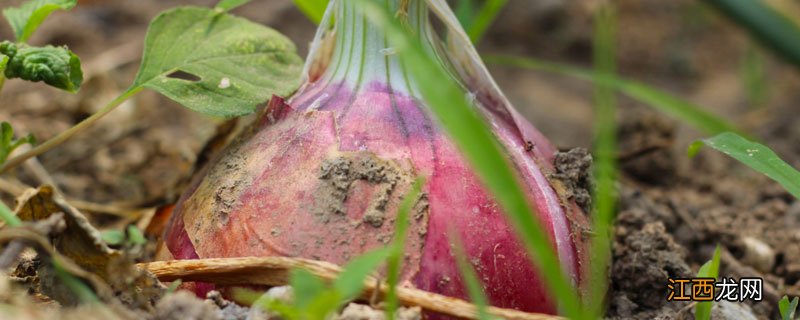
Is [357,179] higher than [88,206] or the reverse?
higher

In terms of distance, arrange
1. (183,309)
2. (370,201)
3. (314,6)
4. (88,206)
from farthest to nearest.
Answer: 1. (88,206)
2. (314,6)
3. (370,201)
4. (183,309)

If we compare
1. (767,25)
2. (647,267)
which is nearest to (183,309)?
(647,267)

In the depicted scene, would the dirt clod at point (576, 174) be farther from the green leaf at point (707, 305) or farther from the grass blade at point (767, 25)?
the grass blade at point (767, 25)

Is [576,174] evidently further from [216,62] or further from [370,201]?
[216,62]

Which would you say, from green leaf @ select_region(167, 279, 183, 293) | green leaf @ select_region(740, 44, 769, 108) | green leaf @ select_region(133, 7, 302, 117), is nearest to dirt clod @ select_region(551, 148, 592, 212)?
green leaf @ select_region(133, 7, 302, 117)

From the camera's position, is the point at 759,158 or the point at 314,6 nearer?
the point at 759,158

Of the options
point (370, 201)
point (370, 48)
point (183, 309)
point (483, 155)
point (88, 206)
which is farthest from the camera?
point (88, 206)

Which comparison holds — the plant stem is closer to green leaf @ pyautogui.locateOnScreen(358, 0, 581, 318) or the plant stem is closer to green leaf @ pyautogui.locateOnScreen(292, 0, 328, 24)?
green leaf @ pyautogui.locateOnScreen(292, 0, 328, 24)

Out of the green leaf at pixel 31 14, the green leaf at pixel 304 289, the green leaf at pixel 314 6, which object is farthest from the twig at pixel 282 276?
the green leaf at pixel 314 6

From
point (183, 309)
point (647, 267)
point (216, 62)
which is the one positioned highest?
point (216, 62)
